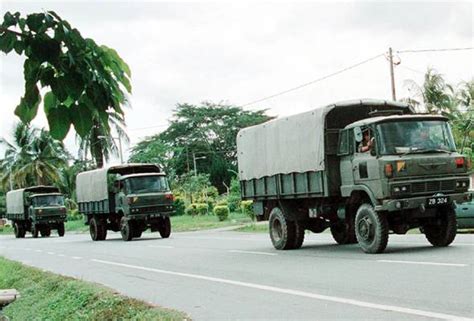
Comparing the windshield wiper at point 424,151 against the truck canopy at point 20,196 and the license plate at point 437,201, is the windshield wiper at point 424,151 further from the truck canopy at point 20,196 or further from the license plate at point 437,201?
the truck canopy at point 20,196

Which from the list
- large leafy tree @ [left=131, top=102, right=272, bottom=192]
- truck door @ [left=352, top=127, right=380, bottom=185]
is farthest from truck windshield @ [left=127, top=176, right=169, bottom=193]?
large leafy tree @ [left=131, top=102, right=272, bottom=192]

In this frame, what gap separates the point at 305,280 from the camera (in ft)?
36.0

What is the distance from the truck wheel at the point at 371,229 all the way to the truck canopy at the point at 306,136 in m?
1.45

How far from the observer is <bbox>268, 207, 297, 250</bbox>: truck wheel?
17141 millimetres

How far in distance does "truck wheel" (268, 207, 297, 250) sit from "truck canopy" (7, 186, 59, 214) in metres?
29.2

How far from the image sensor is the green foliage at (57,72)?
11.7ft

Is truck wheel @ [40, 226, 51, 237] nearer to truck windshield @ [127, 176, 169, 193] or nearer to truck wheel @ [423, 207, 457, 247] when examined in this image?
truck windshield @ [127, 176, 169, 193]

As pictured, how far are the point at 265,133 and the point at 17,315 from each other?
28.1 feet

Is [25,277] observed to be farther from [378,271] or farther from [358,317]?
[358,317]

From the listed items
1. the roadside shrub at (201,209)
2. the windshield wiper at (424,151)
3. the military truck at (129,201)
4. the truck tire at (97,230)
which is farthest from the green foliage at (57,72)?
the roadside shrub at (201,209)

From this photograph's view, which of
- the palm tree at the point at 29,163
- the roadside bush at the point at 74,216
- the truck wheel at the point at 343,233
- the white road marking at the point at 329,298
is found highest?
the palm tree at the point at 29,163

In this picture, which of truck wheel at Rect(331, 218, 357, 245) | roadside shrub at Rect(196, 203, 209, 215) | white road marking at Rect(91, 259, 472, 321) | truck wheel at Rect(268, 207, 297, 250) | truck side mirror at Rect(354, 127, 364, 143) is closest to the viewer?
white road marking at Rect(91, 259, 472, 321)

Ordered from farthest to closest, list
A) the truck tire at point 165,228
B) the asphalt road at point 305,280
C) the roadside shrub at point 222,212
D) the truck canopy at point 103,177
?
the roadside shrub at point 222,212 < the truck canopy at point 103,177 < the truck tire at point 165,228 < the asphalt road at point 305,280

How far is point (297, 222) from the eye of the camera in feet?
56.2
